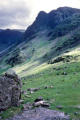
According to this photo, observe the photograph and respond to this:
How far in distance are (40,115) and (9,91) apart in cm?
1119

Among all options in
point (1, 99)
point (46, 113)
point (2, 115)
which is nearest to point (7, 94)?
point (1, 99)

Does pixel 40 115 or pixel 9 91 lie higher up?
pixel 9 91

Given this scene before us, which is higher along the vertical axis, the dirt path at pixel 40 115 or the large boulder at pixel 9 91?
the large boulder at pixel 9 91

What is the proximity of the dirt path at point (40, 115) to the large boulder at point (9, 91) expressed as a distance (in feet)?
18.3

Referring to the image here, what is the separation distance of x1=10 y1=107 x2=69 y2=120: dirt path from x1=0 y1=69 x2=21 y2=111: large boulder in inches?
220

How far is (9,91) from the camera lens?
50.4 m

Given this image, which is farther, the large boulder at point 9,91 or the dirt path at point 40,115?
the large boulder at point 9,91

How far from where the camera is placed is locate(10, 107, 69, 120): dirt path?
39.8 m

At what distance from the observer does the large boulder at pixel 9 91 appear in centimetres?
4866

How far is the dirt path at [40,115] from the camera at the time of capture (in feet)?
130

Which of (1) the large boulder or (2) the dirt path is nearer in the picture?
(2) the dirt path

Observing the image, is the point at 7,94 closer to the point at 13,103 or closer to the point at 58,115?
the point at 13,103

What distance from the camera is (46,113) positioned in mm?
42188

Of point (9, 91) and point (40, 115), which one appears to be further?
point (9, 91)
